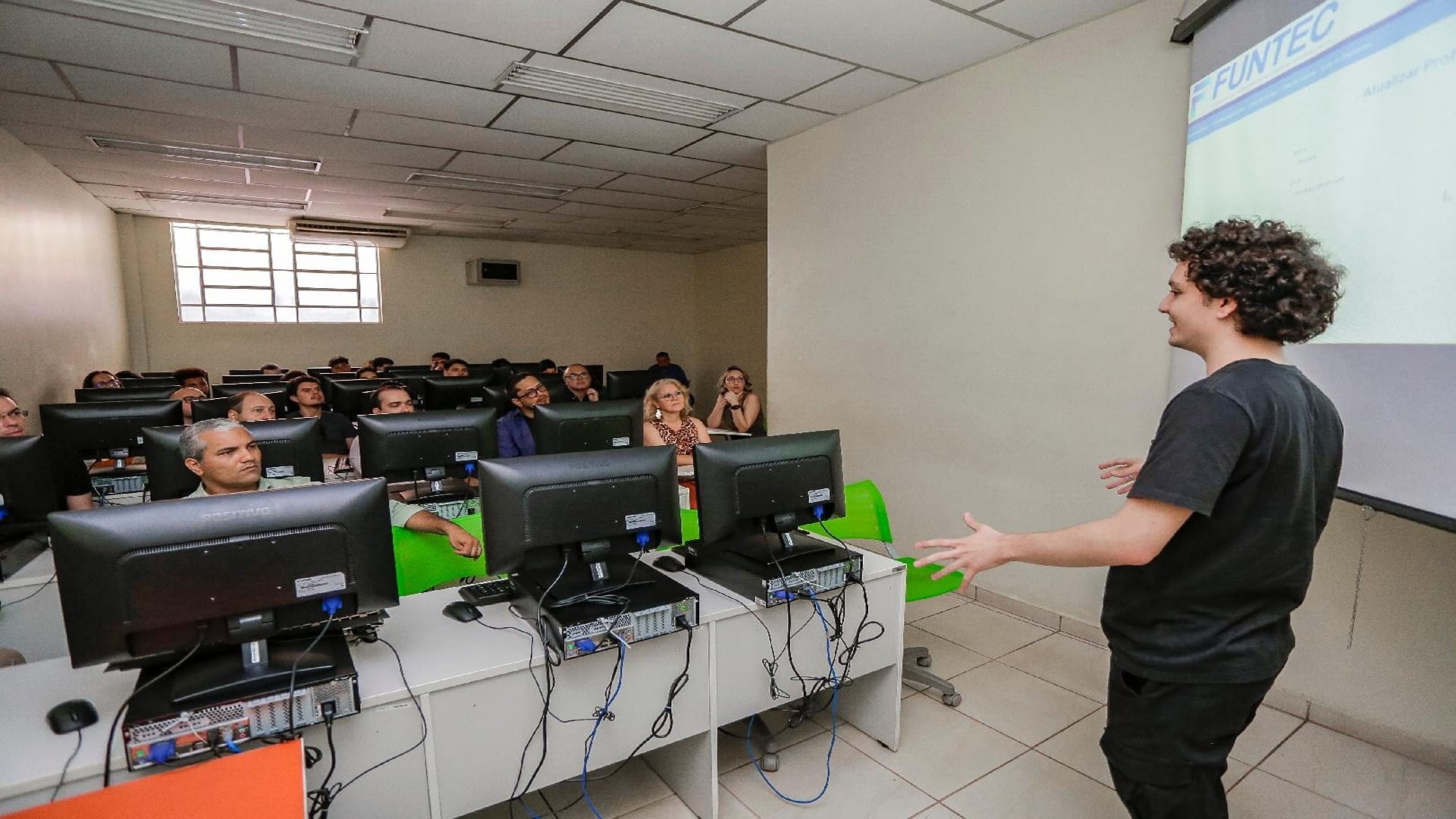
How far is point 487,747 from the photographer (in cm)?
154

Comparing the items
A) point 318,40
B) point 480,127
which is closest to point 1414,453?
point 318,40

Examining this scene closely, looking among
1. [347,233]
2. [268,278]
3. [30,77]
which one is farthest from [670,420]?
[268,278]

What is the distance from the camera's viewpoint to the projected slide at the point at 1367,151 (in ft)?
4.18

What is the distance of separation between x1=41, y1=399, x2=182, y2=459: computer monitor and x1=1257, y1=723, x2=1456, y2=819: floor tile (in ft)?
14.2

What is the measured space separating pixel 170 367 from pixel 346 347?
171cm

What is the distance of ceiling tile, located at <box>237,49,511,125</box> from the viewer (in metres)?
3.10

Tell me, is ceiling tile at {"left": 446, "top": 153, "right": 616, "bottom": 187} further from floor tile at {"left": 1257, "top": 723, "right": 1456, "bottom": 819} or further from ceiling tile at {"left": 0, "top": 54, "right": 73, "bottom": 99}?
floor tile at {"left": 1257, "top": 723, "right": 1456, "bottom": 819}

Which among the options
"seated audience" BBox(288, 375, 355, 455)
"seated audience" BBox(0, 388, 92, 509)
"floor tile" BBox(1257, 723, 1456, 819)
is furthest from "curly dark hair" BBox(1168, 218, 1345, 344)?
"seated audience" BBox(288, 375, 355, 455)

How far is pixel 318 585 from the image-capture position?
54.1 inches

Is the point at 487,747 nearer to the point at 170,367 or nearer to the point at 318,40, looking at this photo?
the point at 318,40

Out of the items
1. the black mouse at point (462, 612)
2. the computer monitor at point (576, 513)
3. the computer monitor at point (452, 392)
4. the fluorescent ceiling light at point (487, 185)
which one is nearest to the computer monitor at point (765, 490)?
the computer monitor at point (576, 513)

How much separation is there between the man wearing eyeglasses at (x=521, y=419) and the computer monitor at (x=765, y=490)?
1911 millimetres

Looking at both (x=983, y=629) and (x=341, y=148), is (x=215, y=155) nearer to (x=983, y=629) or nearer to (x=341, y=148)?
(x=341, y=148)

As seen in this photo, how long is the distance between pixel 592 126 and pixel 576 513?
3.09m
